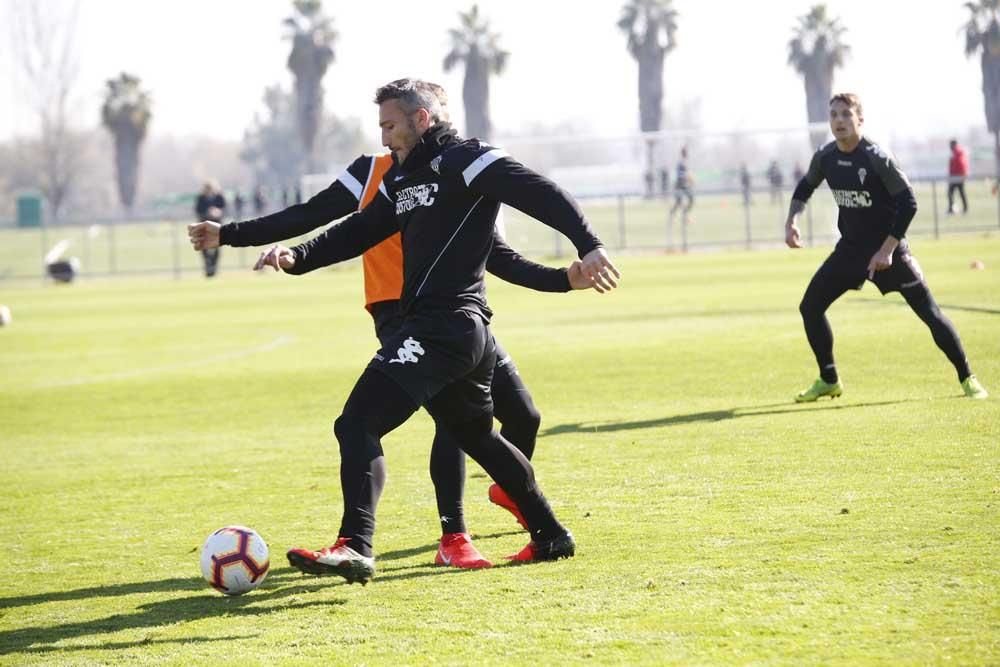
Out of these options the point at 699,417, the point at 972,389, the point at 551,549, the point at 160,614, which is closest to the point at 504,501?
the point at 551,549

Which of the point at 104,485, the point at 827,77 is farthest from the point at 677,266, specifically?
the point at 827,77

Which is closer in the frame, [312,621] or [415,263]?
[312,621]

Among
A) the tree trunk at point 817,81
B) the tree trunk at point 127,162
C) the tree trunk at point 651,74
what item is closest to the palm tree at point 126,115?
the tree trunk at point 127,162

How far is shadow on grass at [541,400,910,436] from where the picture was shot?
1045 centimetres

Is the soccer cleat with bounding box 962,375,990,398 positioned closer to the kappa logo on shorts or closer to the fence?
the kappa logo on shorts

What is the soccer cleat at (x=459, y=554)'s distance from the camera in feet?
20.9

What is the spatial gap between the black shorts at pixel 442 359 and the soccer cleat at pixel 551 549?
2.34ft

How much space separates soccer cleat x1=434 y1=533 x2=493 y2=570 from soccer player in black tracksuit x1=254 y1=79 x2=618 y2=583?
0.25m

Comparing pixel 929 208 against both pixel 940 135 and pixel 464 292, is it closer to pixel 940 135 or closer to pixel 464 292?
pixel 940 135

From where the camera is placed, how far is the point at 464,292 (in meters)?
6.04

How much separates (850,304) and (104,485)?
13392 mm

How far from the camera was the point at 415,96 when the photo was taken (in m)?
5.99

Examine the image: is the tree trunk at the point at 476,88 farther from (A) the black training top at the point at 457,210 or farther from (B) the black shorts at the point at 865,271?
(A) the black training top at the point at 457,210

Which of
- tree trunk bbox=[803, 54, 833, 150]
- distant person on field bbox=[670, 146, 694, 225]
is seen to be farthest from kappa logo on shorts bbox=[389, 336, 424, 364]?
tree trunk bbox=[803, 54, 833, 150]
